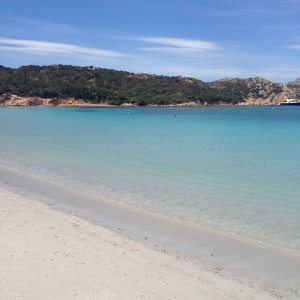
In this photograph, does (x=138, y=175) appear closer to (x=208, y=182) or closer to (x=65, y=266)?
(x=208, y=182)

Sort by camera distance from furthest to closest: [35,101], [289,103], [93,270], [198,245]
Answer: [289,103] → [35,101] → [198,245] → [93,270]

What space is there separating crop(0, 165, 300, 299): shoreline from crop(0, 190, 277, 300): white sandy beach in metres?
0.25

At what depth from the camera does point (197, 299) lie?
15.2 feet

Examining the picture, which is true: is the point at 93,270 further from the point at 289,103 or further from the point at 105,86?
the point at 289,103

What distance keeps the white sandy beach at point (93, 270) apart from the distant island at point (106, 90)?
8952 centimetres

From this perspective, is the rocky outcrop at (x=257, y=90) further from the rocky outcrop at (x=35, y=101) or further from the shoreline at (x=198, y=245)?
the shoreline at (x=198, y=245)

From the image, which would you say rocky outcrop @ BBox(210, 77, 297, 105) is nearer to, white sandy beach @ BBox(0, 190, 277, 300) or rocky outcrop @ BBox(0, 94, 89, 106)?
rocky outcrop @ BBox(0, 94, 89, 106)

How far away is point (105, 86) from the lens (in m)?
113

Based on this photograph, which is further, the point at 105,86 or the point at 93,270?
the point at 105,86

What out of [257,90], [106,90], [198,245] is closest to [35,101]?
[106,90]

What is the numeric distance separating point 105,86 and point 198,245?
108 meters

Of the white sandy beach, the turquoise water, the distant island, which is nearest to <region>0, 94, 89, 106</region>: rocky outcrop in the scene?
the distant island

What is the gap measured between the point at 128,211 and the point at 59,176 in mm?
4671

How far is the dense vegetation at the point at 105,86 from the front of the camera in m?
99.6
